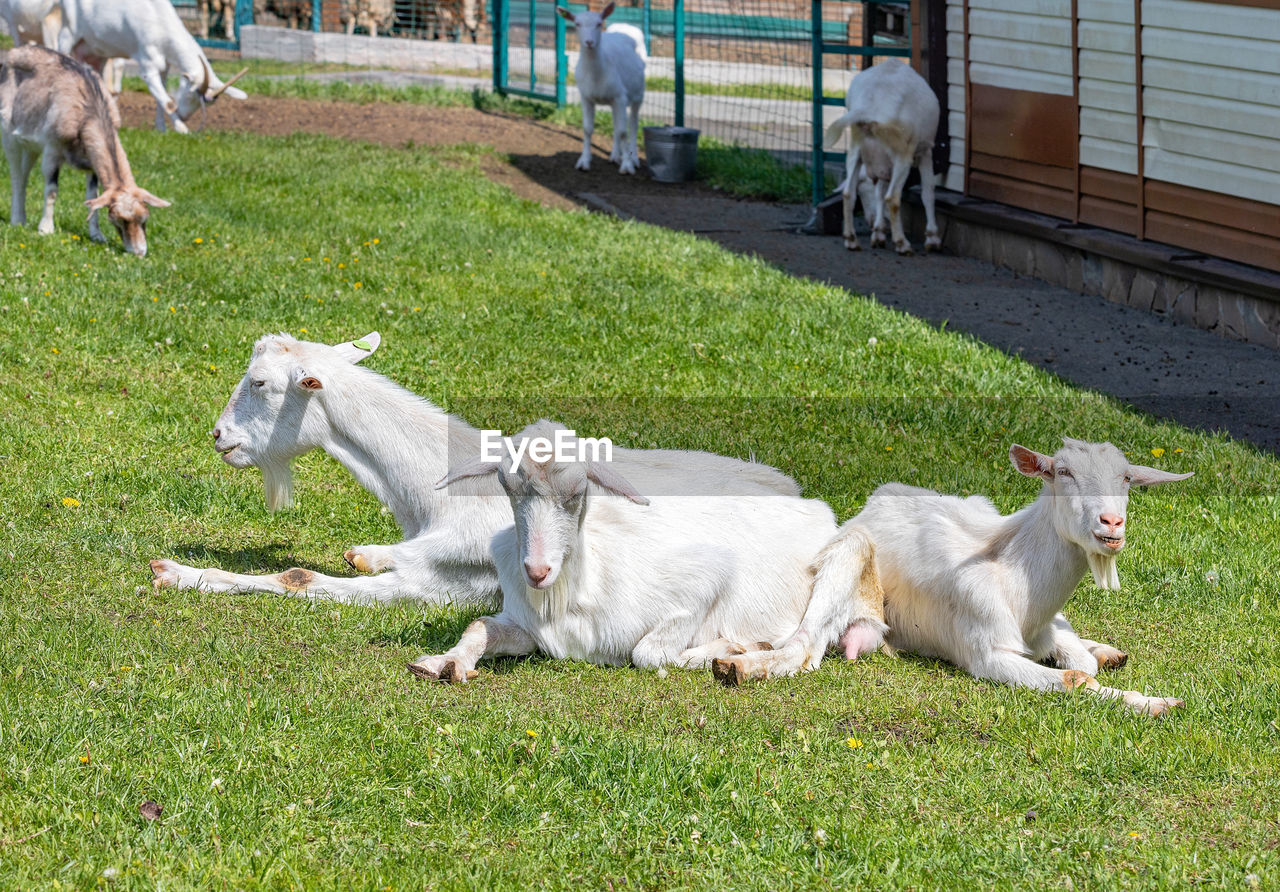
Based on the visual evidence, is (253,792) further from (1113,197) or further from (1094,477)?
(1113,197)

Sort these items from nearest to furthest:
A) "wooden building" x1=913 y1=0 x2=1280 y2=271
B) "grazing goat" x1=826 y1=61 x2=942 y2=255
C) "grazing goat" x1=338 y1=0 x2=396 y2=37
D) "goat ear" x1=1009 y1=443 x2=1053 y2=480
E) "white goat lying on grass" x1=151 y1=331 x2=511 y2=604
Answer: "goat ear" x1=1009 y1=443 x2=1053 y2=480 → "white goat lying on grass" x1=151 y1=331 x2=511 y2=604 → "wooden building" x1=913 y1=0 x2=1280 y2=271 → "grazing goat" x1=826 y1=61 x2=942 y2=255 → "grazing goat" x1=338 y1=0 x2=396 y2=37

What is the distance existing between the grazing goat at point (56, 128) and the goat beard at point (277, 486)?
5342mm

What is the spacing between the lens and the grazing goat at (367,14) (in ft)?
79.0

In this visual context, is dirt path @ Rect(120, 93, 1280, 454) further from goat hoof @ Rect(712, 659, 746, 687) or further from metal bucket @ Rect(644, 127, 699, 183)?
goat hoof @ Rect(712, 659, 746, 687)

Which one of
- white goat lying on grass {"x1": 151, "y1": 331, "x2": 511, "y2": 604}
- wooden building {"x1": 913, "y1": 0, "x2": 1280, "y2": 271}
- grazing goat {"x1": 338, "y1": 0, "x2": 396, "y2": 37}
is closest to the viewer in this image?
white goat lying on grass {"x1": 151, "y1": 331, "x2": 511, "y2": 604}

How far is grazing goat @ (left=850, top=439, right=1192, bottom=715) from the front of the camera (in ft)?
13.8

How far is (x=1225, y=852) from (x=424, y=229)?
8.76m

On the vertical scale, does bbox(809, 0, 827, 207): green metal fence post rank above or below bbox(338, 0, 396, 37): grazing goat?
below

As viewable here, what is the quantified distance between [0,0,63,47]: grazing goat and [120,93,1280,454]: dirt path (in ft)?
3.90

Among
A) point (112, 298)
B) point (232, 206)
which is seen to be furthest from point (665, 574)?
point (232, 206)

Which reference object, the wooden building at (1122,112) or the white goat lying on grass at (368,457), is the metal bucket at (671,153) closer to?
the wooden building at (1122,112)

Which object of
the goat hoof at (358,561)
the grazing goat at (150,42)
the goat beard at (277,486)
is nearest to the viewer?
the goat hoof at (358,561)

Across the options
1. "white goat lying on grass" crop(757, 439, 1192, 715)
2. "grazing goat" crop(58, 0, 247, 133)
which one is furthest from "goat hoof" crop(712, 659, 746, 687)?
"grazing goat" crop(58, 0, 247, 133)

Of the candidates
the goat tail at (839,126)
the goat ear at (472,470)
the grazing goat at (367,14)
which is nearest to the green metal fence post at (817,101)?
the goat tail at (839,126)
